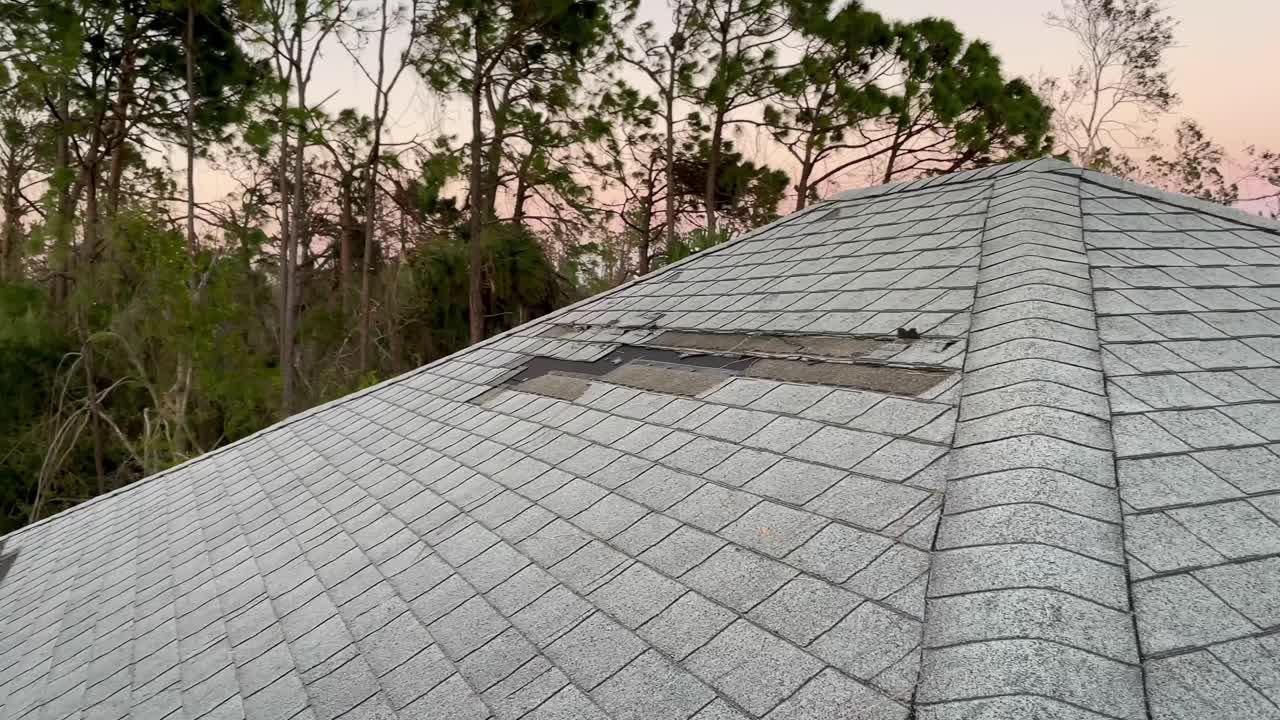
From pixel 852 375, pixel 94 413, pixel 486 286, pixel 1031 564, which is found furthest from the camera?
pixel 486 286

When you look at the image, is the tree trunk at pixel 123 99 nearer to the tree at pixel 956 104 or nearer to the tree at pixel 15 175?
the tree at pixel 15 175

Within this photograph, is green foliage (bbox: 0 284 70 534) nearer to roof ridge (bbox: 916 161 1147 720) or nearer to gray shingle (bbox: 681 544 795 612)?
gray shingle (bbox: 681 544 795 612)

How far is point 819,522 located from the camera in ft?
6.97

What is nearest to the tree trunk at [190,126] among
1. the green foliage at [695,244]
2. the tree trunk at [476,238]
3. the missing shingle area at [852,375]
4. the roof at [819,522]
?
the tree trunk at [476,238]

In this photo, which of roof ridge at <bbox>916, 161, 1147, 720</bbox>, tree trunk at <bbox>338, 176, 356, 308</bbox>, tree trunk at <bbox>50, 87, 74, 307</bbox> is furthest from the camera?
tree trunk at <bbox>338, 176, 356, 308</bbox>

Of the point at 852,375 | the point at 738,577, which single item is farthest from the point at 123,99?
the point at 738,577

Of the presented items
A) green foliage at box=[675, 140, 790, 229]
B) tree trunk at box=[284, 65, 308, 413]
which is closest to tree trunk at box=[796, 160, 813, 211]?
green foliage at box=[675, 140, 790, 229]

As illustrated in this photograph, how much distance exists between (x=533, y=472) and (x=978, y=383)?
1.89 meters

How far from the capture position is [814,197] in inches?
858

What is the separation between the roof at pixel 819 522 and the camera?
1.54m

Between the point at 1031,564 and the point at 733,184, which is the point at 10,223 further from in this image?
the point at 1031,564

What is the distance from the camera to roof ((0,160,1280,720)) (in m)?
1.54

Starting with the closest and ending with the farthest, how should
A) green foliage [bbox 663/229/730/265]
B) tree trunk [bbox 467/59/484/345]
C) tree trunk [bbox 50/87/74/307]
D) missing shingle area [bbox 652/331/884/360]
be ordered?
missing shingle area [bbox 652/331/884/360], green foliage [bbox 663/229/730/265], tree trunk [bbox 467/59/484/345], tree trunk [bbox 50/87/74/307]

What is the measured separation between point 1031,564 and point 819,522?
627mm
